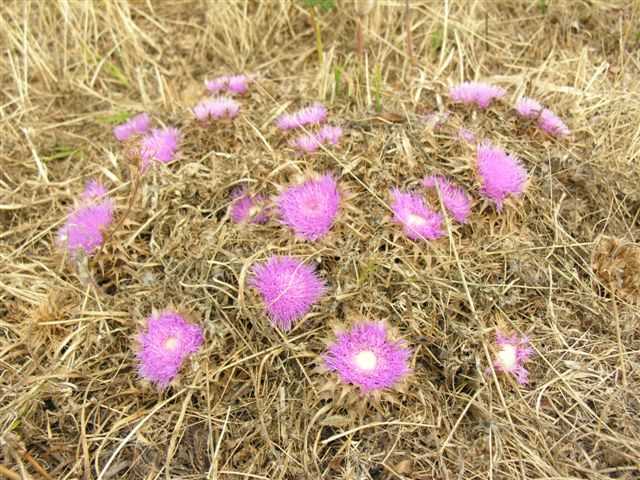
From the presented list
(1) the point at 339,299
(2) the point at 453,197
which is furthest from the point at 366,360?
(2) the point at 453,197

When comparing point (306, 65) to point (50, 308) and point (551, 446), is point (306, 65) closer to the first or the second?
point (50, 308)

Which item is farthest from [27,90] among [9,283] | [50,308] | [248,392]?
[248,392]

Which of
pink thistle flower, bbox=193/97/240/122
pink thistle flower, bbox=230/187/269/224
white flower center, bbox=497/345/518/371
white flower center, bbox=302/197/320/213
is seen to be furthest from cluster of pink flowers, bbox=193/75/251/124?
white flower center, bbox=497/345/518/371

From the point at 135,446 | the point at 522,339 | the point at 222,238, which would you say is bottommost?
the point at 135,446

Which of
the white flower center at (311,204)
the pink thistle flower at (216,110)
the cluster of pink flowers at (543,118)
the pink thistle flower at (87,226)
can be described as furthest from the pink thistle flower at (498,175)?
the pink thistle flower at (87,226)

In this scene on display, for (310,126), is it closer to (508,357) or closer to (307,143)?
(307,143)

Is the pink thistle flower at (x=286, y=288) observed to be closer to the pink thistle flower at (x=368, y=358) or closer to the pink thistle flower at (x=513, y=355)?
the pink thistle flower at (x=368, y=358)

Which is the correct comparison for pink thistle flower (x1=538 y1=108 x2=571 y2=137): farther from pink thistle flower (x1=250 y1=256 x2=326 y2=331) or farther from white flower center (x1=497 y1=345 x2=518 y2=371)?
Result: pink thistle flower (x1=250 y1=256 x2=326 y2=331)
